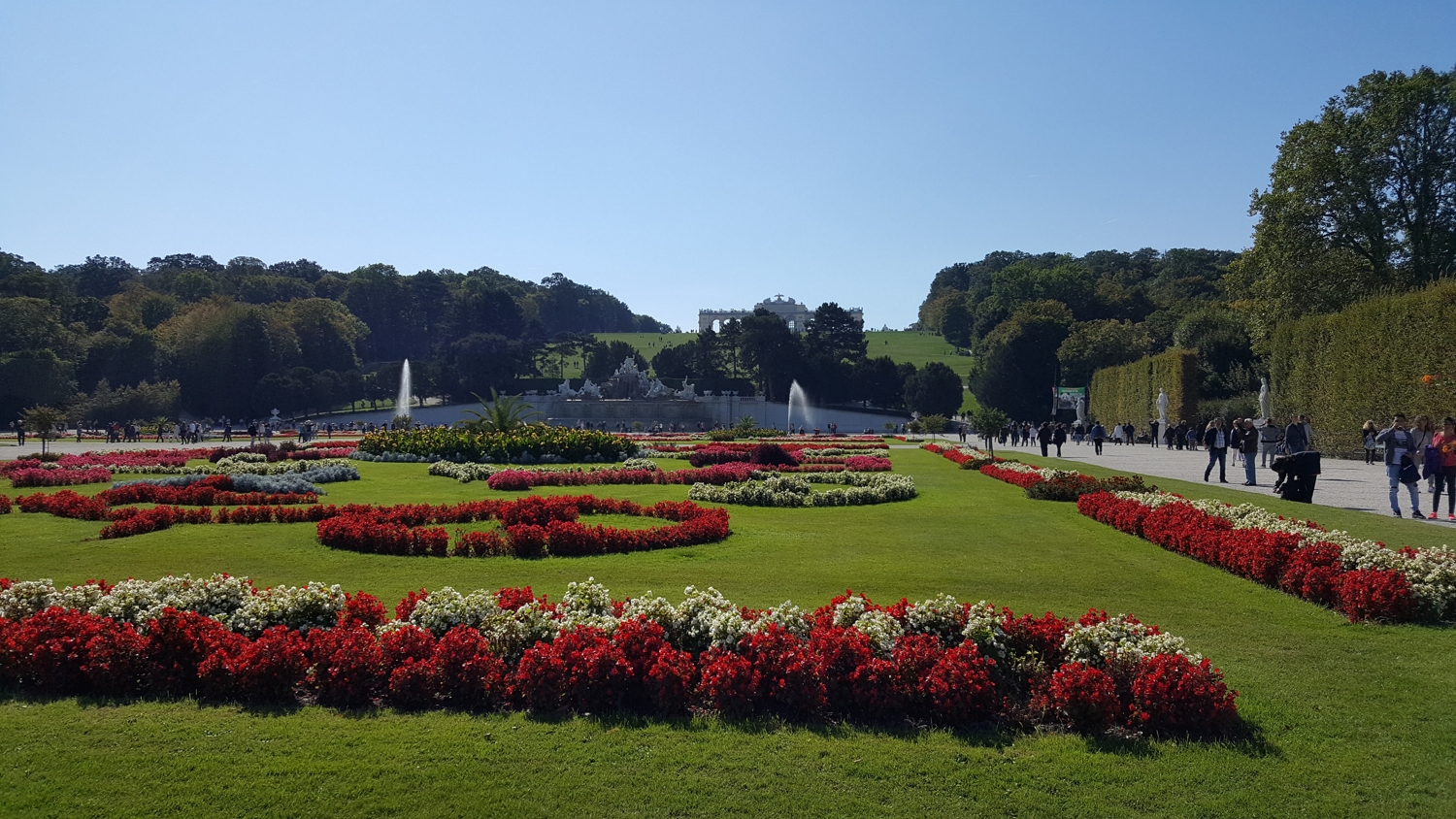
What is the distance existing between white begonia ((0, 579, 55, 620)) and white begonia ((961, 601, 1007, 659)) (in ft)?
20.1

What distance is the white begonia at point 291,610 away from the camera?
6434 mm

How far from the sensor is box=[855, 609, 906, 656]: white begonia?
5801 millimetres

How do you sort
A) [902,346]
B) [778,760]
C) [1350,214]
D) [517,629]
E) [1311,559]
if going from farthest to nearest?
[902,346] → [1350,214] → [1311,559] → [517,629] → [778,760]

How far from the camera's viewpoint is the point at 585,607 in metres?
6.58

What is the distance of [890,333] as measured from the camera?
14000 centimetres

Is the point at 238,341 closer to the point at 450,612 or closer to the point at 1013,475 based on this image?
the point at 1013,475

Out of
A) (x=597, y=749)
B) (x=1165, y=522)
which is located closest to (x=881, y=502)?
(x=1165, y=522)

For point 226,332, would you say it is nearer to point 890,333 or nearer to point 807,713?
point 807,713

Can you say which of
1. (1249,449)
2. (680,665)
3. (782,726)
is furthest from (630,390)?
(782,726)

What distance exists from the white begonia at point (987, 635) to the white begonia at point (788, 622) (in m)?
0.97

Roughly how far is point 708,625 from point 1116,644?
2.41m

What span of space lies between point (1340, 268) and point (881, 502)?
2888 cm

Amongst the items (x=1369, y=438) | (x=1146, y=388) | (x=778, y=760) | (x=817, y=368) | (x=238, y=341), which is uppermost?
(x=238, y=341)

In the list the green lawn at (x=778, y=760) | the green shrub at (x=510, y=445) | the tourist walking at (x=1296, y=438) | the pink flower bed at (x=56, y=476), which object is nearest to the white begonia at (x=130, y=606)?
the green lawn at (x=778, y=760)
